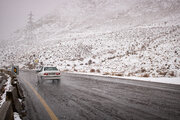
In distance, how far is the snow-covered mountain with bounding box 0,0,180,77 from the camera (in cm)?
2585

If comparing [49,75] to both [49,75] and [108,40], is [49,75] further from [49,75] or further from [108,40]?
[108,40]

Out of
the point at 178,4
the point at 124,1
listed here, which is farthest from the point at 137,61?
the point at 124,1

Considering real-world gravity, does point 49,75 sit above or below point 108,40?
below

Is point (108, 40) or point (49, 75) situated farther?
point (108, 40)

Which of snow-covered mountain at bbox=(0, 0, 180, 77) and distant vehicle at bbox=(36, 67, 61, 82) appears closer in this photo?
distant vehicle at bbox=(36, 67, 61, 82)

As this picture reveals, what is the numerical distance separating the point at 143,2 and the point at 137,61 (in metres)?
84.9

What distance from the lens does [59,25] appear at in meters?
96.2

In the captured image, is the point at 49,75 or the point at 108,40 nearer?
the point at 49,75

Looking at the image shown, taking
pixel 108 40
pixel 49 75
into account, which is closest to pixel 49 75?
pixel 49 75

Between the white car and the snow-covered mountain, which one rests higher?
the snow-covered mountain

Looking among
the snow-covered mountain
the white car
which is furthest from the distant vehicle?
the snow-covered mountain

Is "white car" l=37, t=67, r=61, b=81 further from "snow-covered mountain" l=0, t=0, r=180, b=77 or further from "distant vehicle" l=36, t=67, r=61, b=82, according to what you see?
"snow-covered mountain" l=0, t=0, r=180, b=77

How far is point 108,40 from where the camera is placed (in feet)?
167

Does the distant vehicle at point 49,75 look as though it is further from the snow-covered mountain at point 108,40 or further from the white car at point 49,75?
the snow-covered mountain at point 108,40
